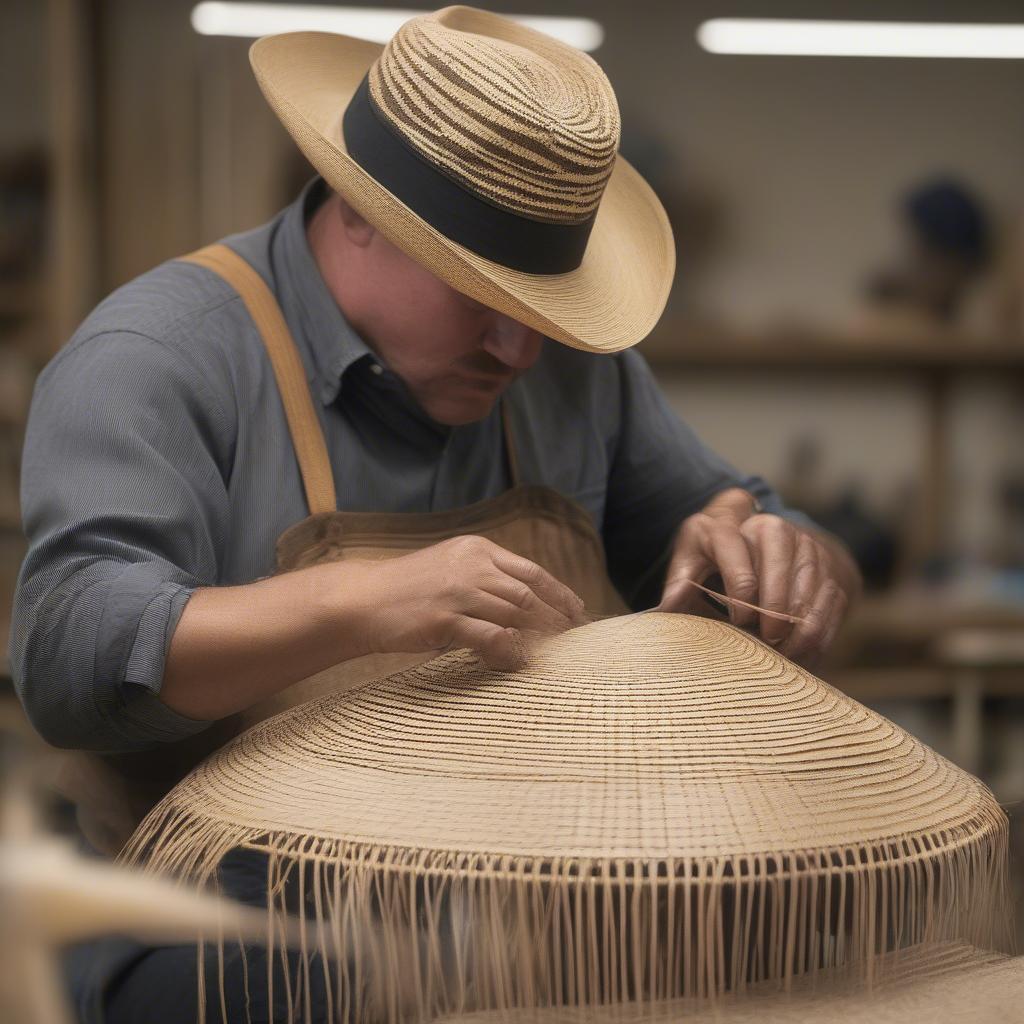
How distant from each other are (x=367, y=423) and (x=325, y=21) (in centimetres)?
145

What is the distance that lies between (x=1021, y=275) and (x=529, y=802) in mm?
2393

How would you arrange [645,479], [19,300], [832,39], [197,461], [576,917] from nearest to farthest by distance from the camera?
→ [576,917] < [197,461] < [645,479] < [19,300] < [832,39]

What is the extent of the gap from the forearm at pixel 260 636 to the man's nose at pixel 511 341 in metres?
0.23

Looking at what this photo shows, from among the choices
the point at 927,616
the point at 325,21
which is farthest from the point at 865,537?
the point at 325,21

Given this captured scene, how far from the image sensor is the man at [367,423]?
0.77 m

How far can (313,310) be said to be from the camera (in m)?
0.98

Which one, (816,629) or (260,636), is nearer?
(260,636)

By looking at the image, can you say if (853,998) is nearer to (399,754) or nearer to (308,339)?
(399,754)

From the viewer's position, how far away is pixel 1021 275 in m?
2.74

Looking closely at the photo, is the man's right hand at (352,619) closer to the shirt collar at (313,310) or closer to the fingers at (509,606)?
the fingers at (509,606)

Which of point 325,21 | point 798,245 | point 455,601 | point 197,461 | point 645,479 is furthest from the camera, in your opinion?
point 798,245

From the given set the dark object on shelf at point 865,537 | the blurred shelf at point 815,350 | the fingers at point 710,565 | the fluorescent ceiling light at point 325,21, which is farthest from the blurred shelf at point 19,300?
the fingers at point 710,565

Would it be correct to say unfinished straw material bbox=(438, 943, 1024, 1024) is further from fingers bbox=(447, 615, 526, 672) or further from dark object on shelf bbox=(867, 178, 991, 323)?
dark object on shelf bbox=(867, 178, 991, 323)

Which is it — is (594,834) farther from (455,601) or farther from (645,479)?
(645,479)
